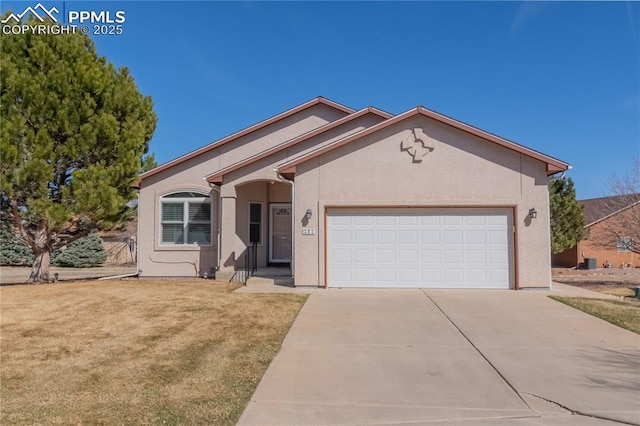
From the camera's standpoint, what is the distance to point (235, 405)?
14.3 feet

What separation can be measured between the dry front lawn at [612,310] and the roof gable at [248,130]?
33.4 feet

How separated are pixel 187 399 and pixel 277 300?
5.72 metres

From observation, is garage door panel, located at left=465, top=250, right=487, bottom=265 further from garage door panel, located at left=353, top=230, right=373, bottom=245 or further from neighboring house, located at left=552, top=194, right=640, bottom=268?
neighboring house, located at left=552, top=194, right=640, bottom=268

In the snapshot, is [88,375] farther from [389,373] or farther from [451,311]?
[451,311]

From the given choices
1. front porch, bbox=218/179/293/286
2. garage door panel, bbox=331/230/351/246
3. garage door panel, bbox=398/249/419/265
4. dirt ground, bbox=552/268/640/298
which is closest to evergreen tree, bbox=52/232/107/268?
front porch, bbox=218/179/293/286

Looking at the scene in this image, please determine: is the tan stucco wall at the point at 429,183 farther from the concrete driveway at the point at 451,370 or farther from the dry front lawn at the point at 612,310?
the concrete driveway at the point at 451,370

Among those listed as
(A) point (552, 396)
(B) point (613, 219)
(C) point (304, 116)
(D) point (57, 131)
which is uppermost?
(C) point (304, 116)

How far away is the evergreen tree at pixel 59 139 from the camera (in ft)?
42.4

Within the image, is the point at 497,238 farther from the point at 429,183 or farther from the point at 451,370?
the point at 451,370

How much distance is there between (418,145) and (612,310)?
239 inches

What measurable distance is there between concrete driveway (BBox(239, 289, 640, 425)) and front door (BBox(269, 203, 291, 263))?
7.97 meters

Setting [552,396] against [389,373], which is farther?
[389,373]

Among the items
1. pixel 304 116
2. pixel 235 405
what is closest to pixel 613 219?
pixel 304 116

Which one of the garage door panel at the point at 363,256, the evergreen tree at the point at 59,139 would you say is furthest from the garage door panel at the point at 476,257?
the evergreen tree at the point at 59,139
